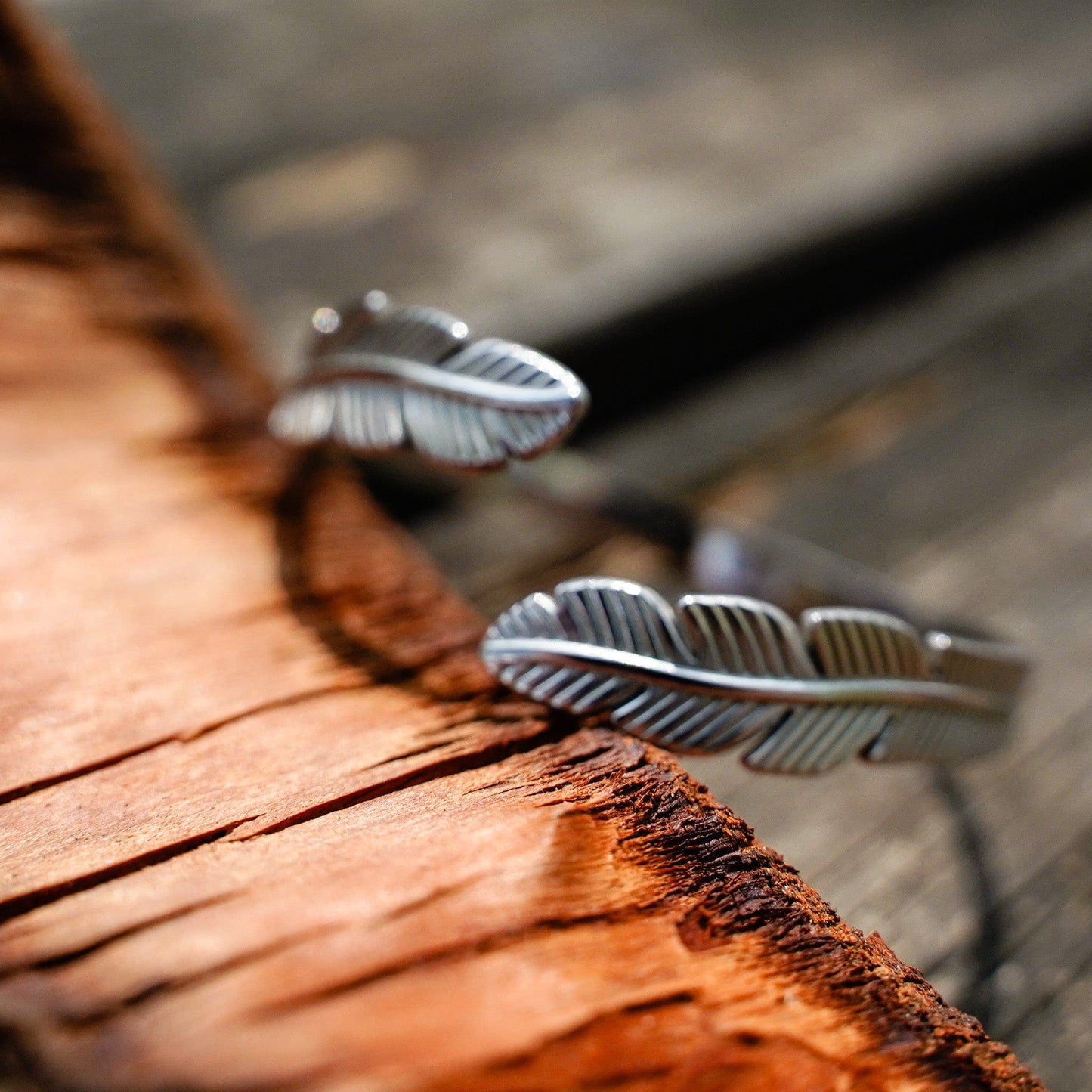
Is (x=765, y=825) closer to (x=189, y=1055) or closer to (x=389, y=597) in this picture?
(x=389, y=597)

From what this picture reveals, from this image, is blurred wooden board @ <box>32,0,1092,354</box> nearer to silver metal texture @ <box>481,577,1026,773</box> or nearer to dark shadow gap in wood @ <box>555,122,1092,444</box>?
dark shadow gap in wood @ <box>555,122,1092,444</box>

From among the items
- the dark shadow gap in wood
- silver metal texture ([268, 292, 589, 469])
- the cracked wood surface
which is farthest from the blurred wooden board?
the cracked wood surface

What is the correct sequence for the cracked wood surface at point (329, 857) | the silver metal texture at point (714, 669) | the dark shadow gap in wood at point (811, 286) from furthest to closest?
1. the dark shadow gap in wood at point (811, 286)
2. the silver metal texture at point (714, 669)
3. the cracked wood surface at point (329, 857)

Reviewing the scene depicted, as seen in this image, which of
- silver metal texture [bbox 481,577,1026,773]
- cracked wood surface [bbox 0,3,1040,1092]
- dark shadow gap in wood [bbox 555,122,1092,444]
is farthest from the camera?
dark shadow gap in wood [bbox 555,122,1092,444]

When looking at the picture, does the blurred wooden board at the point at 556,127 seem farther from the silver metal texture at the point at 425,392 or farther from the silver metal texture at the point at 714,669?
the silver metal texture at the point at 714,669

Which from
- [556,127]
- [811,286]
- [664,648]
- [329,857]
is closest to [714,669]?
[664,648]

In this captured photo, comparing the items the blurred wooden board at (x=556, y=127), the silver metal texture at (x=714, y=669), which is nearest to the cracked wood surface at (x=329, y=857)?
the silver metal texture at (x=714, y=669)
